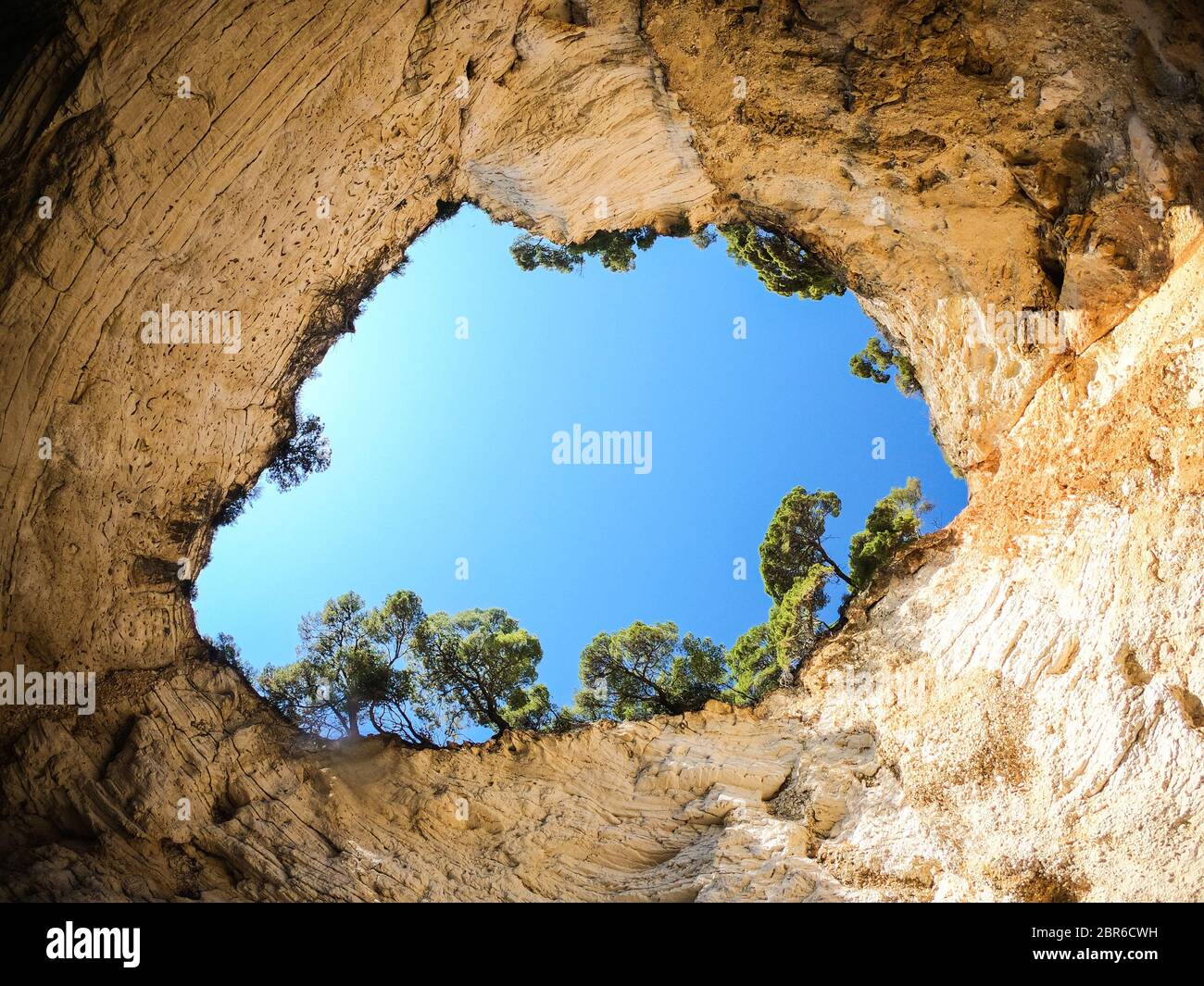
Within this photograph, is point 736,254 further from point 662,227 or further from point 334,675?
point 334,675

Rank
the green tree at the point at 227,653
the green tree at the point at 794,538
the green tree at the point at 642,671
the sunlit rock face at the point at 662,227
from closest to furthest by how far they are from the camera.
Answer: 1. the sunlit rock face at the point at 662,227
2. the green tree at the point at 227,653
3. the green tree at the point at 642,671
4. the green tree at the point at 794,538

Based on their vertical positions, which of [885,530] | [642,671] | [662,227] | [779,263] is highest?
[779,263]

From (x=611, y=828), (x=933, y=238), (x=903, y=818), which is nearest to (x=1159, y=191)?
(x=933, y=238)

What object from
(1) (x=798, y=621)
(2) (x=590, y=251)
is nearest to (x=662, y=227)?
(2) (x=590, y=251)

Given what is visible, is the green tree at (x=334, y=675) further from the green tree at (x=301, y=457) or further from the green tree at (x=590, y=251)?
the green tree at (x=590, y=251)

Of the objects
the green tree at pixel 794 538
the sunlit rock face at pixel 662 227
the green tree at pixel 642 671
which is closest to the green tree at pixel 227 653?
the sunlit rock face at pixel 662 227

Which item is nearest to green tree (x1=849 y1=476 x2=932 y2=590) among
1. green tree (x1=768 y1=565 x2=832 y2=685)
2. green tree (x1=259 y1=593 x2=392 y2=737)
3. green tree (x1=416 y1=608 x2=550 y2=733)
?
green tree (x1=768 y1=565 x2=832 y2=685)

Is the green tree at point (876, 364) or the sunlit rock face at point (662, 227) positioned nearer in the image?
the sunlit rock face at point (662, 227)

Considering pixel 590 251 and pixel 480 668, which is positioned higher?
pixel 590 251
